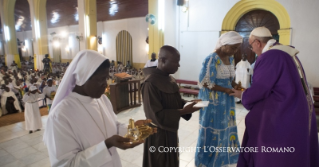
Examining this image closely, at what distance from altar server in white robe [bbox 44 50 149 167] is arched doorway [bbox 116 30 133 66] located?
16104 mm

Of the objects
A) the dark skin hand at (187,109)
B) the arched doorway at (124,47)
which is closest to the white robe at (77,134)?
the dark skin hand at (187,109)

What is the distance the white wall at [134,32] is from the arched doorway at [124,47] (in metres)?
0.39

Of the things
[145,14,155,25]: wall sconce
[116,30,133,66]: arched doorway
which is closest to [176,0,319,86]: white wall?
[145,14,155,25]: wall sconce

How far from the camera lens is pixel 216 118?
9.13 ft

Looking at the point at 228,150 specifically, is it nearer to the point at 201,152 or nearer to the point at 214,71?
the point at 201,152

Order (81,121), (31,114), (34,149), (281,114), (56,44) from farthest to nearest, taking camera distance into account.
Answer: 1. (56,44)
2. (31,114)
3. (34,149)
4. (281,114)
5. (81,121)

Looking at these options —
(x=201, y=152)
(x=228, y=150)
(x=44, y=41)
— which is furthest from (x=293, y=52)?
(x=44, y=41)

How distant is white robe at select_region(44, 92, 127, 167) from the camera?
1.18 meters

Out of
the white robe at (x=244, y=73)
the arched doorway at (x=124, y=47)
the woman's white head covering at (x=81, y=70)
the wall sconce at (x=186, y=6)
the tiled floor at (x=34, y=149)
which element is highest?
the wall sconce at (x=186, y=6)

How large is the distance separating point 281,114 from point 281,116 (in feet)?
0.07

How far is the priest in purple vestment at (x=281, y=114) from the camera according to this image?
71.1 inches

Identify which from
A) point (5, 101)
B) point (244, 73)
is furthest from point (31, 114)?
point (244, 73)

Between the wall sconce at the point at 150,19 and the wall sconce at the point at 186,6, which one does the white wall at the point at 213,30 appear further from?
the wall sconce at the point at 150,19

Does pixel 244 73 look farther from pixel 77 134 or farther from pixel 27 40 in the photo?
pixel 27 40
